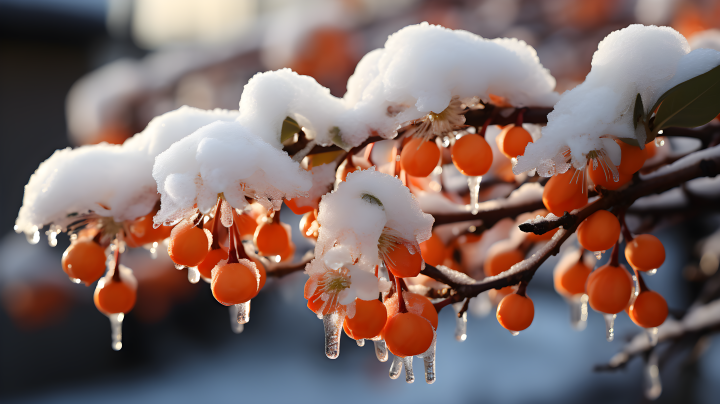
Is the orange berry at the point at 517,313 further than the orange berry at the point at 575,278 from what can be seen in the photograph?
No

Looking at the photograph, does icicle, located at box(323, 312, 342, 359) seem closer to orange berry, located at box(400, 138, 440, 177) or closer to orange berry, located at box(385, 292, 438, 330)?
orange berry, located at box(385, 292, 438, 330)

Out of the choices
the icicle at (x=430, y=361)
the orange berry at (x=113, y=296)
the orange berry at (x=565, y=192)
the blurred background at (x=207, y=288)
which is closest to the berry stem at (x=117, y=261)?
the orange berry at (x=113, y=296)

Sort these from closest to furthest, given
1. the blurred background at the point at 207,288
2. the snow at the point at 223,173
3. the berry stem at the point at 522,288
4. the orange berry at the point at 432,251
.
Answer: the snow at the point at 223,173 < the berry stem at the point at 522,288 < the orange berry at the point at 432,251 < the blurred background at the point at 207,288

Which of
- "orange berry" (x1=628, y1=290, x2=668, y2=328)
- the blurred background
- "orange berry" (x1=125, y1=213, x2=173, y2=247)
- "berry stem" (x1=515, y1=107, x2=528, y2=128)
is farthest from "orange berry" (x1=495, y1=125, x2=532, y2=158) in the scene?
the blurred background

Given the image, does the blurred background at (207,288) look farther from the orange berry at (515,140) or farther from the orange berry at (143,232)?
the orange berry at (515,140)

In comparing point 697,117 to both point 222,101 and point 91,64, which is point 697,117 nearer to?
point 222,101

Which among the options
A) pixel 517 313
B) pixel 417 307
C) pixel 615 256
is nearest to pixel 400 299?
pixel 417 307
